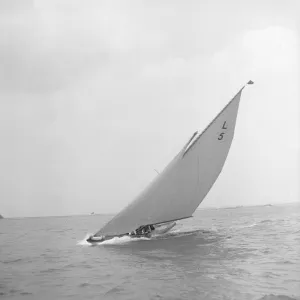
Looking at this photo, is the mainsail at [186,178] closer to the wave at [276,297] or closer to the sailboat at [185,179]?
the sailboat at [185,179]

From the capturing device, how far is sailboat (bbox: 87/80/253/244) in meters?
23.0

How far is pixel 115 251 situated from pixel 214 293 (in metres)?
10.9

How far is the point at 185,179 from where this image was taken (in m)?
23.0

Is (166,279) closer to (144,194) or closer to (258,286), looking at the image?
(258,286)

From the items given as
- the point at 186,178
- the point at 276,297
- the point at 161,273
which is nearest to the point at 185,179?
the point at 186,178

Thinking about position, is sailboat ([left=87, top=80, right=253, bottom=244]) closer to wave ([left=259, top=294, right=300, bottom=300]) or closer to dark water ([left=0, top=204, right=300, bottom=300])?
dark water ([left=0, top=204, right=300, bottom=300])

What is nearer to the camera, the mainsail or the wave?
the wave

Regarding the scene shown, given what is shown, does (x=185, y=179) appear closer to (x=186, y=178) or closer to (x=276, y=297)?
(x=186, y=178)

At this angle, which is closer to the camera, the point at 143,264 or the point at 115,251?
the point at 143,264

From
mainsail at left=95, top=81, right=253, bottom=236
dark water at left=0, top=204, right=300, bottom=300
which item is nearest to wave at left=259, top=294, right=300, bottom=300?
dark water at left=0, top=204, right=300, bottom=300

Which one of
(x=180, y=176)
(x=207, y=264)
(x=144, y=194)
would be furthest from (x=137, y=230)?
(x=207, y=264)

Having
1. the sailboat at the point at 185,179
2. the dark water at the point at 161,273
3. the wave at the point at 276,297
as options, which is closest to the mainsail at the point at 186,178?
the sailboat at the point at 185,179

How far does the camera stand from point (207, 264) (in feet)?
51.9

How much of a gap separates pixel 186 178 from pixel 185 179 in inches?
3.7
